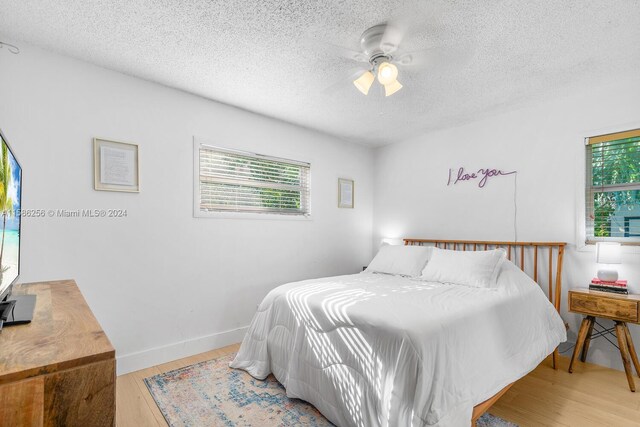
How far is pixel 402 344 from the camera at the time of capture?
1503 millimetres

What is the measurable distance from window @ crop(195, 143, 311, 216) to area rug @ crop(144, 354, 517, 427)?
1.37 meters

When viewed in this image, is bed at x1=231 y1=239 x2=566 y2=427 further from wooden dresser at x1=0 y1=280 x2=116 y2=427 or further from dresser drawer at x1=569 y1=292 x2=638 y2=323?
wooden dresser at x1=0 y1=280 x2=116 y2=427

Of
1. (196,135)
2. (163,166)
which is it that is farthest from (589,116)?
(163,166)

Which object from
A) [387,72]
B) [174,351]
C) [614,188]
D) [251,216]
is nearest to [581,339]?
[614,188]

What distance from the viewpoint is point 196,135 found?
113 inches

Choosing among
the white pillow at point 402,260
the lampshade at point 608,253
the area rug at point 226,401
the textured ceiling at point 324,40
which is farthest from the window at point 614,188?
the area rug at point 226,401

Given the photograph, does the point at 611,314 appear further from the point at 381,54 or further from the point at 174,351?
the point at 174,351

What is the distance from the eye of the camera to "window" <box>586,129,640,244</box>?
8.19 feet

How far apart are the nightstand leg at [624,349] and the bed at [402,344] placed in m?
0.33

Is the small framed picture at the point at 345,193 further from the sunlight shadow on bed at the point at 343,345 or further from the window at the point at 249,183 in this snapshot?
the sunlight shadow on bed at the point at 343,345

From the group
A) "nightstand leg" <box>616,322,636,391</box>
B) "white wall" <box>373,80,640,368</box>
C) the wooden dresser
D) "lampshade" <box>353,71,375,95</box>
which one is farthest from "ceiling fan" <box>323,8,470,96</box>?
"nightstand leg" <box>616,322,636,391</box>

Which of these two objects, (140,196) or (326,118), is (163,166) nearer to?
(140,196)

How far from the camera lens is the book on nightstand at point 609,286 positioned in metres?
2.34

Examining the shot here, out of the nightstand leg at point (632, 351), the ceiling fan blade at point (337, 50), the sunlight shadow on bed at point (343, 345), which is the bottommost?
the nightstand leg at point (632, 351)
